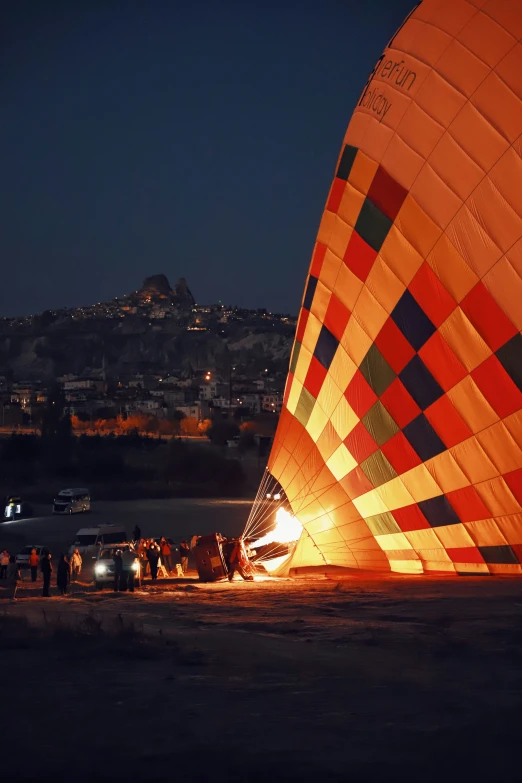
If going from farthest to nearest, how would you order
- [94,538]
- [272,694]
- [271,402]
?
[271,402], [94,538], [272,694]

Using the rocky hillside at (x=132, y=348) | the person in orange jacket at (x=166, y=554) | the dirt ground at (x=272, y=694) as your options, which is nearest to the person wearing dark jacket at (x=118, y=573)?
the dirt ground at (x=272, y=694)

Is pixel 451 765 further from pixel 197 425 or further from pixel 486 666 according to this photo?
pixel 197 425

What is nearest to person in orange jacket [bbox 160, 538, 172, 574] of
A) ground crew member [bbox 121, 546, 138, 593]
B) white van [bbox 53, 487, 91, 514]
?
ground crew member [bbox 121, 546, 138, 593]

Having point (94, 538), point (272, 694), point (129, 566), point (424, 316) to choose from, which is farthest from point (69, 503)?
point (272, 694)

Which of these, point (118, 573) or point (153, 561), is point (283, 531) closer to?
point (118, 573)

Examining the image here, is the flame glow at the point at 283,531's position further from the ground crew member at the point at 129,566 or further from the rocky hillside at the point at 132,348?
the rocky hillside at the point at 132,348

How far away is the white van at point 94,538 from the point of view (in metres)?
18.1

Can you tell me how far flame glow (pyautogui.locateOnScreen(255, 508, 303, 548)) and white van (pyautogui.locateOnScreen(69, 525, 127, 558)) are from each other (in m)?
7.44

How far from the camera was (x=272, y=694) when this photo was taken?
13.0 feet

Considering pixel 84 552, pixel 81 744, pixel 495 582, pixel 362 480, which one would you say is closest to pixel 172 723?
pixel 81 744

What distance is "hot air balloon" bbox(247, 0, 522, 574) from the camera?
24.3 ft

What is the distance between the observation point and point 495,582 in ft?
25.3

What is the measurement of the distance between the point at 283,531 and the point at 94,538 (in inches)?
319

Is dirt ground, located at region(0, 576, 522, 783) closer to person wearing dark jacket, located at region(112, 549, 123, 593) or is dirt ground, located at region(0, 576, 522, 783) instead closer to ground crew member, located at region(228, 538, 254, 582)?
person wearing dark jacket, located at region(112, 549, 123, 593)
